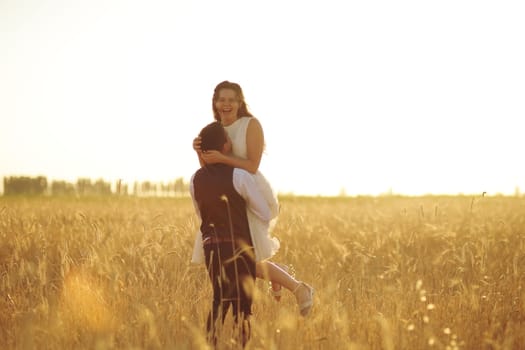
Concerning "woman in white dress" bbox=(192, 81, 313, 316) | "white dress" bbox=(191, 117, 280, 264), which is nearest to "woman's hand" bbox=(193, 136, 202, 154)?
"woman in white dress" bbox=(192, 81, 313, 316)

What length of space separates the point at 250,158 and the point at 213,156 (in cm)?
33

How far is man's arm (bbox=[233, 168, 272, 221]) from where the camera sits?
3.77m

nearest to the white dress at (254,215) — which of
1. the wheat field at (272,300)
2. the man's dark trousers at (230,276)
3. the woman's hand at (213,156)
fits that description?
the man's dark trousers at (230,276)

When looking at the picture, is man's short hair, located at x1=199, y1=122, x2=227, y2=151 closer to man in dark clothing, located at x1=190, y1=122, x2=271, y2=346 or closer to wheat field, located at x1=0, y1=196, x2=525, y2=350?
man in dark clothing, located at x1=190, y1=122, x2=271, y2=346

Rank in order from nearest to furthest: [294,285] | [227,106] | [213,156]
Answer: [213,156]
[227,106]
[294,285]

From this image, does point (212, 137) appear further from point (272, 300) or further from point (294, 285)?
point (272, 300)

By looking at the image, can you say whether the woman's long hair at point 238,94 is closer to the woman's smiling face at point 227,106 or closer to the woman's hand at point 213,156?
the woman's smiling face at point 227,106

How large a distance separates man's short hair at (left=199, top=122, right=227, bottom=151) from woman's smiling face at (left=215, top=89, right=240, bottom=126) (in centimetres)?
37

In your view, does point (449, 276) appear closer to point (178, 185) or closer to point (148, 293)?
point (148, 293)

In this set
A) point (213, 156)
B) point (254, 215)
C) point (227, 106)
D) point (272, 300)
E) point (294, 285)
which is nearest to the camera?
point (213, 156)

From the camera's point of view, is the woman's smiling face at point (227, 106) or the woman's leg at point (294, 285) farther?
the woman's leg at point (294, 285)

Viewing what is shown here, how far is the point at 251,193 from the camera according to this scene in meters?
3.81

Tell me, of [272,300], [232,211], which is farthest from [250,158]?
[272,300]

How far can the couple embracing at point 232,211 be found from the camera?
3754 mm
